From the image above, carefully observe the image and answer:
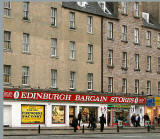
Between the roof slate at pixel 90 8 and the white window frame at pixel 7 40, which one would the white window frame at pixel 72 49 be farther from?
the white window frame at pixel 7 40

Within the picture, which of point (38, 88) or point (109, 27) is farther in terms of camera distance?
point (109, 27)

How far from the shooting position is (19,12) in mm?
42188

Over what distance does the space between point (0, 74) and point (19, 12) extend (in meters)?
37.5

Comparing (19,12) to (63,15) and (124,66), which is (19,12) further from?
(124,66)

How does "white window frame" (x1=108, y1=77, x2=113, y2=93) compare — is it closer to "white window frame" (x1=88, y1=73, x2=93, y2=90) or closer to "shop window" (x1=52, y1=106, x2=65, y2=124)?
"white window frame" (x1=88, y1=73, x2=93, y2=90)

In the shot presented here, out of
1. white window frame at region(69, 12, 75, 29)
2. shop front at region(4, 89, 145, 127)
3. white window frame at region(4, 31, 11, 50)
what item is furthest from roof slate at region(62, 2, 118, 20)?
shop front at region(4, 89, 145, 127)

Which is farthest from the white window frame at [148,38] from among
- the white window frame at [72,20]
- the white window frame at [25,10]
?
the white window frame at [25,10]

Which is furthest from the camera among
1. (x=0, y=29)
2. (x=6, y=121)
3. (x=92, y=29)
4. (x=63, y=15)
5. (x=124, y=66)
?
(x=124, y=66)

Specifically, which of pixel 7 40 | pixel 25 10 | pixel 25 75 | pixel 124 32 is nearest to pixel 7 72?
pixel 25 75

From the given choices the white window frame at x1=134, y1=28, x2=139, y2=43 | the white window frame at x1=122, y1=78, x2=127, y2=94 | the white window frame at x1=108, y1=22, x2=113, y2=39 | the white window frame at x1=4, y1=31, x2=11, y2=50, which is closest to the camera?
the white window frame at x1=4, y1=31, x2=11, y2=50

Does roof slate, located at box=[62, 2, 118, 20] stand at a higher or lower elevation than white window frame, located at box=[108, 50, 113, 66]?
higher

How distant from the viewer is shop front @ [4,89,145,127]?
136 feet

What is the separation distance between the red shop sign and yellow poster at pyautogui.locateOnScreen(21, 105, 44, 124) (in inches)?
42.2

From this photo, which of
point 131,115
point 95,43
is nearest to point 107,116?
point 131,115
